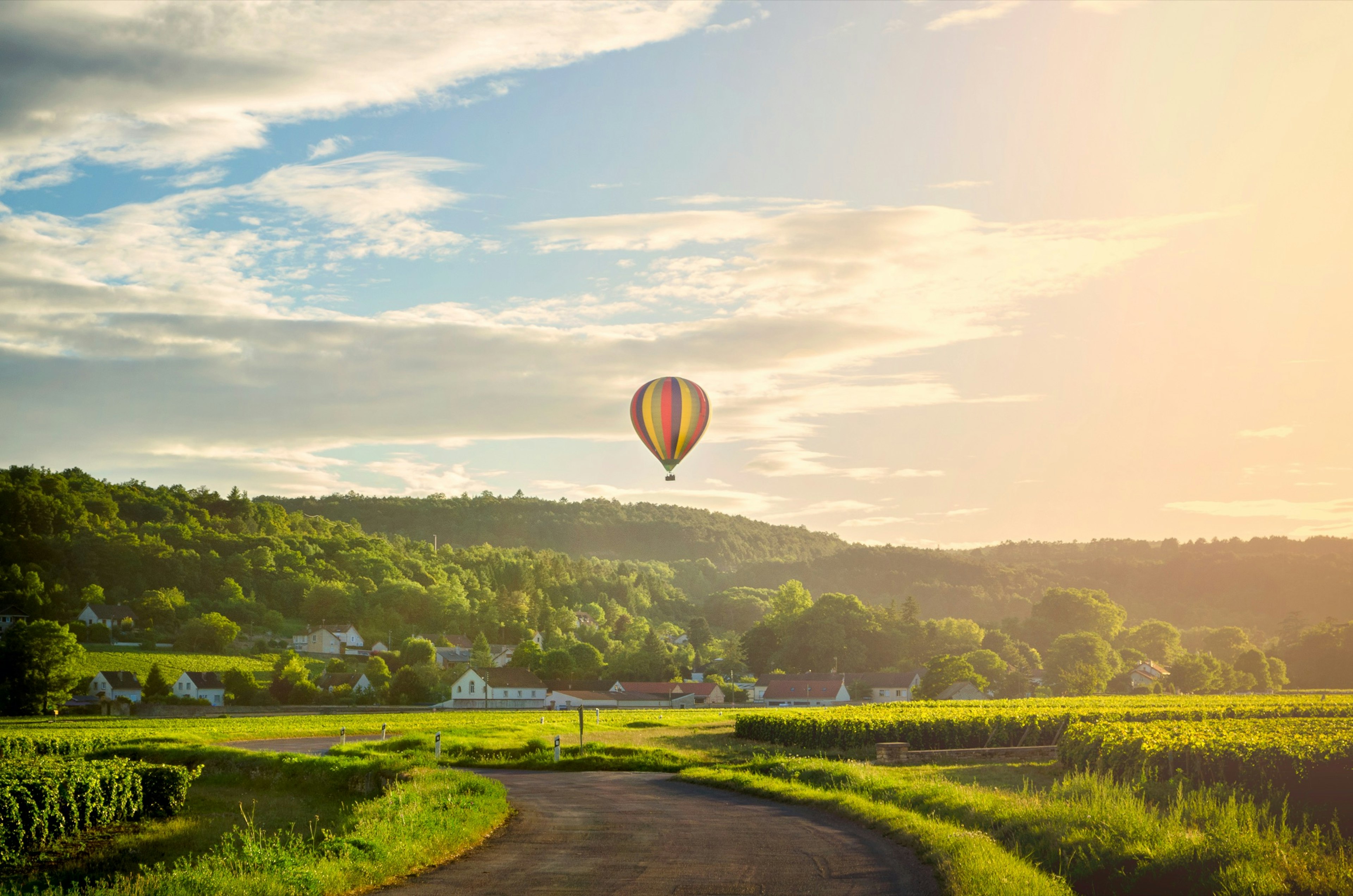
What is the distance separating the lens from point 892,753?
39.5 metres

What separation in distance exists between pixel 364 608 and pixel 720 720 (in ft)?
322

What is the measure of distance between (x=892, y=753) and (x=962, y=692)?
3053 inches

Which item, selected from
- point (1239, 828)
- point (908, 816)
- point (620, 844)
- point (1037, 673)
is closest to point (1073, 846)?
point (1239, 828)

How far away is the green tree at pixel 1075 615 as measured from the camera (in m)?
167

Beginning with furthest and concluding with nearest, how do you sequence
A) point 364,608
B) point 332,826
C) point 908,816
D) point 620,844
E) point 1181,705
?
point 364,608 → point 1181,705 → point 332,826 → point 908,816 → point 620,844

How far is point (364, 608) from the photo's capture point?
155 metres

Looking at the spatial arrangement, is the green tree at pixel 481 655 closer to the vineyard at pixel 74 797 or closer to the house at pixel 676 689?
the house at pixel 676 689

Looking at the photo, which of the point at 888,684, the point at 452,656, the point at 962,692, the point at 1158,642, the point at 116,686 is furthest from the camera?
the point at 1158,642

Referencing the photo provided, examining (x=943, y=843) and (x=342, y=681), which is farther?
(x=342, y=681)

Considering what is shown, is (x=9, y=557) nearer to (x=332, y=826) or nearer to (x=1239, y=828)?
(x=332, y=826)

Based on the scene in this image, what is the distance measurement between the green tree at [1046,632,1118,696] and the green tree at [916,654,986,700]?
13604 millimetres

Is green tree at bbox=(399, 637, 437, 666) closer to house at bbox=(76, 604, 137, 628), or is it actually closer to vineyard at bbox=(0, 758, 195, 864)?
house at bbox=(76, 604, 137, 628)

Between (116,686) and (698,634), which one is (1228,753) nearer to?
(116,686)

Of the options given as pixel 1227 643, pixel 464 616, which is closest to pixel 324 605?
pixel 464 616
